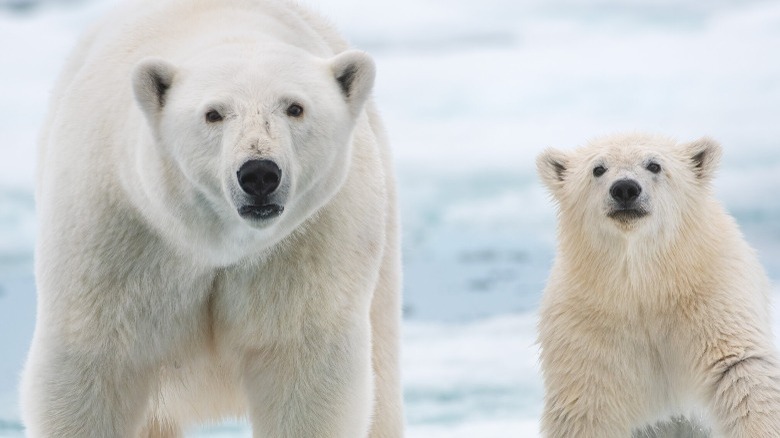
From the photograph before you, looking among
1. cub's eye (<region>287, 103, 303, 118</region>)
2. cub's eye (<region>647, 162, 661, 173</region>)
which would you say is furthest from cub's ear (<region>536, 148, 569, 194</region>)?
cub's eye (<region>287, 103, 303, 118</region>)

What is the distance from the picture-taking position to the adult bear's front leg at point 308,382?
3463 mm

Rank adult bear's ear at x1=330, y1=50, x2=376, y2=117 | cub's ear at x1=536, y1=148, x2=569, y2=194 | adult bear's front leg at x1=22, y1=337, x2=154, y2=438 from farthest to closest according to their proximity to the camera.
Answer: cub's ear at x1=536, y1=148, x2=569, y2=194 < adult bear's front leg at x1=22, y1=337, x2=154, y2=438 < adult bear's ear at x1=330, y1=50, x2=376, y2=117

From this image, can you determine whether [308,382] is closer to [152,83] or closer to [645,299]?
[152,83]

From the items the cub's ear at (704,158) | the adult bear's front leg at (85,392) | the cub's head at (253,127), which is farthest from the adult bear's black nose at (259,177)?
the cub's ear at (704,158)

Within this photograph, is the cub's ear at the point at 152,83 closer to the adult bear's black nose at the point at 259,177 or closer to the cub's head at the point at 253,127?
the cub's head at the point at 253,127

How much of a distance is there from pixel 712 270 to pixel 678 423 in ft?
2.35

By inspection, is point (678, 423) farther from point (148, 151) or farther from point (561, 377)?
→ point (148, 151)

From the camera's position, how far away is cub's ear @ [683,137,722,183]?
4699 millimetres

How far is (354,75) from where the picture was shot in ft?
10.7

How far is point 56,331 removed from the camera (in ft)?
11.1

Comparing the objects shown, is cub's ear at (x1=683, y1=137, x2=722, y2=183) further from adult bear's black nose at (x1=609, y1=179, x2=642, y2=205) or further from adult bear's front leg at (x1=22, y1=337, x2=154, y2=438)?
adult bear's front leg at (x1=22, y1=337, x2=154, y2=438)

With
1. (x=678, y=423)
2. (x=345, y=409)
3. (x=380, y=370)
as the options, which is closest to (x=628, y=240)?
(x=678, y=423)

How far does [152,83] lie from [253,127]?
37cm

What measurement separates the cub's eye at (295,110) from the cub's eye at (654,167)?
6.39 ft
